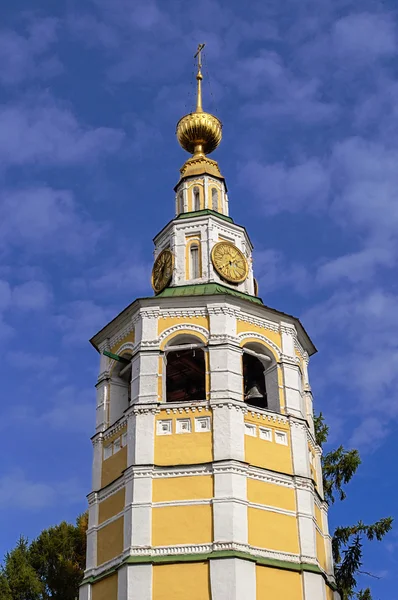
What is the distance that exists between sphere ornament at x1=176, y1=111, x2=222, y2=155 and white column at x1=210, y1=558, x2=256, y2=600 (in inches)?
442

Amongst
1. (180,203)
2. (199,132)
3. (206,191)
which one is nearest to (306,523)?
(206,191)

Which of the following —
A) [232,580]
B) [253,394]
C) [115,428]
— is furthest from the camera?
[253,394]

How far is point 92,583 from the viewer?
17.2 m

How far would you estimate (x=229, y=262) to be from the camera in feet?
67.6

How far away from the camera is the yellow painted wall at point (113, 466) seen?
17641mm

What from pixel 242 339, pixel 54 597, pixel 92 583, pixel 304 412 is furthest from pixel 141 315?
pixel 54 597

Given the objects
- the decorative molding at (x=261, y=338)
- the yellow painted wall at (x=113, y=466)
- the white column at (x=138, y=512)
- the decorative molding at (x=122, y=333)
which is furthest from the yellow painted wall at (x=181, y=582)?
the decorative molding at (x=122, y=333)

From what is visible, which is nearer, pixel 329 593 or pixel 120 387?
pixel 329 593

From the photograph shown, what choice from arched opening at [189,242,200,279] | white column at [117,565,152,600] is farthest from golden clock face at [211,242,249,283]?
white column at [117,565,152,600]

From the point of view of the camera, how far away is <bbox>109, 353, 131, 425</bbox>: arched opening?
1903cm

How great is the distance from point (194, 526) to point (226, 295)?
462 cm

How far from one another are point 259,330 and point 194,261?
8.69ft

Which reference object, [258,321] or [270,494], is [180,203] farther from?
[270,494]

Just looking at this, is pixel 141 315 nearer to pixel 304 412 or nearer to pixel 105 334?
pixel 105 334
